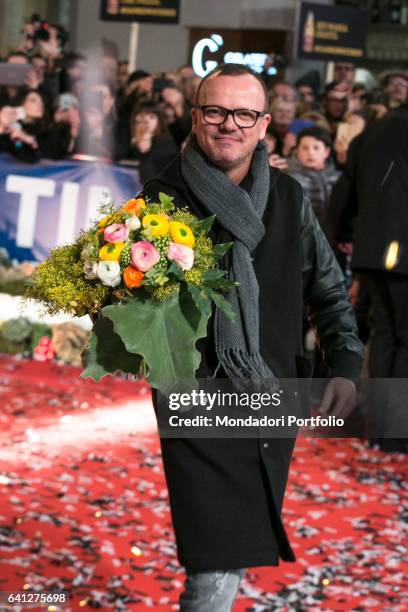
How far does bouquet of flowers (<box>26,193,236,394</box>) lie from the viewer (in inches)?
126

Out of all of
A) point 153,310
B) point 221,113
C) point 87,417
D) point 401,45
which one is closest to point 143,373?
point 153,310

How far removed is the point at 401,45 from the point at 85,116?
15676 mm

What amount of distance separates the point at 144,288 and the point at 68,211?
22.8 ft

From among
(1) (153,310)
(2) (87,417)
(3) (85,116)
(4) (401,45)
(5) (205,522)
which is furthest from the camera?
(4) (401,45)

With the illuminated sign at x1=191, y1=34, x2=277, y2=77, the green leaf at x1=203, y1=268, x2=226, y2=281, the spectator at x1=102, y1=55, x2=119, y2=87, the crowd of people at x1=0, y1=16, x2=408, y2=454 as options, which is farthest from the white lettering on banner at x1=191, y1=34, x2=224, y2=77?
the spectator at x1=102, y1=55, x2=119, y2=87

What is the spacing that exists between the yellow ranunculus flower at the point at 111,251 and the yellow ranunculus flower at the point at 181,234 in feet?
0.46

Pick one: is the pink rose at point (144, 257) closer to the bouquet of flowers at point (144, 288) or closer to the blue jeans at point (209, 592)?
the bouquet of flowers at point (144, 288)

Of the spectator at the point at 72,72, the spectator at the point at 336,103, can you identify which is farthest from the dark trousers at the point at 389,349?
the spectator at the point at 72,72

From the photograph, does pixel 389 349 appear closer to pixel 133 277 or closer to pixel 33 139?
pixel 33 139

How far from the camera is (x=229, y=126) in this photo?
11.5 ft

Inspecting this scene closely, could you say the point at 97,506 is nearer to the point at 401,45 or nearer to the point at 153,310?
the point at 153,310

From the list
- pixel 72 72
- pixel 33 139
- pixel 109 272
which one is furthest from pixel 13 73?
pixel 109 272

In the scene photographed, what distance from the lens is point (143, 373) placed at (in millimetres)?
3318

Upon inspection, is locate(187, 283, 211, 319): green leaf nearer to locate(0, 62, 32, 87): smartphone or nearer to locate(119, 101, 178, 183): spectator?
locate(119, 101, 178, 183): spectator
